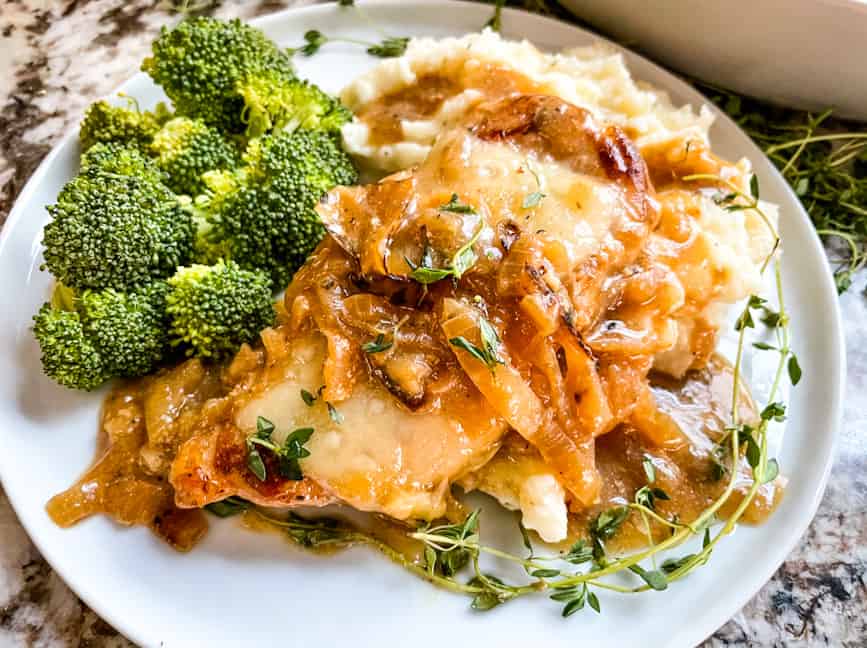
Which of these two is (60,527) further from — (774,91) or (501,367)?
(774,91)

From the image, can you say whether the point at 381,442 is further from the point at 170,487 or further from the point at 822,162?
the point at 822,162

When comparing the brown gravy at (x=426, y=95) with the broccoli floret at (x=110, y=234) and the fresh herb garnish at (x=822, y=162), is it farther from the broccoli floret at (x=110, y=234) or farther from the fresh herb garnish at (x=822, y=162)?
the fresh herb garnish at (x=822, y=162)

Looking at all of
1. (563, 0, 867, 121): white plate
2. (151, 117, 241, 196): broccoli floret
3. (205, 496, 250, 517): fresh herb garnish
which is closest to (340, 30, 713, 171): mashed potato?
(563, 0, 867, 121): white plate

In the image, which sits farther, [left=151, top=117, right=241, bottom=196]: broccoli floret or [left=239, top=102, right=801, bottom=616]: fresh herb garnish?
[left=151, top=117, right=241, bottom=196]: broccoli floret

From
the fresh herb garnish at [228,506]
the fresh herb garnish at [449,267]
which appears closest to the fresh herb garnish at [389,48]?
the fresh herb garnish at [449,267]

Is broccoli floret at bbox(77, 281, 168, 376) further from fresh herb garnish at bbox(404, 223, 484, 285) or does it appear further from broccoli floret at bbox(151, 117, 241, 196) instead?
fresh herb garnish at bbox(404, 223, 484, 285)

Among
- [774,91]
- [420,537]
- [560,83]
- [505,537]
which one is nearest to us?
[420,537]

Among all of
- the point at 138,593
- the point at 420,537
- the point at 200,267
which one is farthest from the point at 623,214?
the point at 138,593
